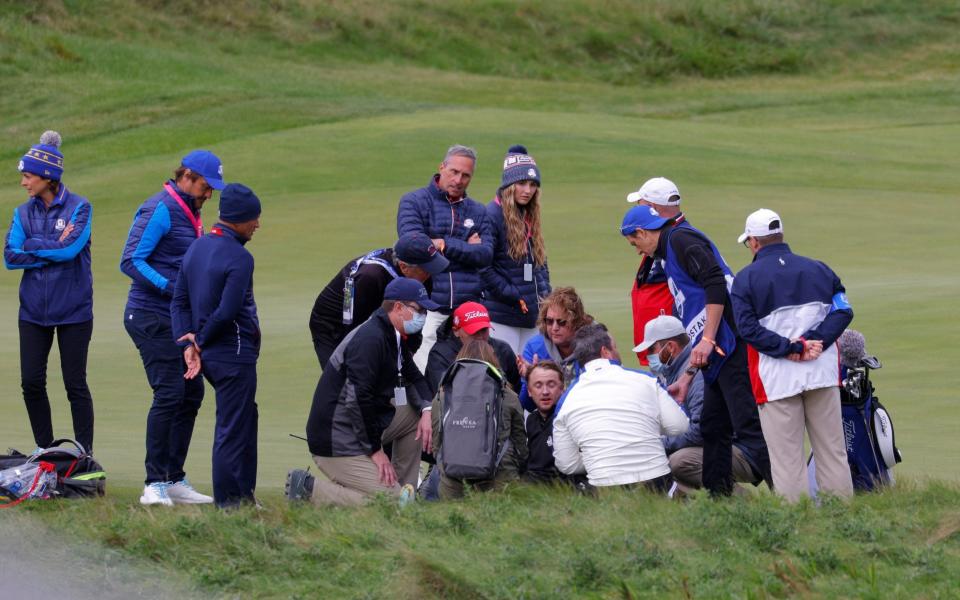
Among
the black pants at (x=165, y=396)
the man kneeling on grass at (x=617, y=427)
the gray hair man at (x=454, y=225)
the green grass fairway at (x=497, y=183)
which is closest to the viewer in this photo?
the green grass fairway at (x=497, y=183)

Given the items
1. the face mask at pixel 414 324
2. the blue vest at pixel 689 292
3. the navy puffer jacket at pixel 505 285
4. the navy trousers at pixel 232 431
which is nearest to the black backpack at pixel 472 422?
the face mask at pixel 414 324

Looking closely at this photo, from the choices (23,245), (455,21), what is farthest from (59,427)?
(455,21)

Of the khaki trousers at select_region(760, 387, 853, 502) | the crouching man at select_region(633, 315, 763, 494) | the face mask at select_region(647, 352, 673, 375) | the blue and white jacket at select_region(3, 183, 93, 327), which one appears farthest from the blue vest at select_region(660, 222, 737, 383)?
the blue and white jacket at select_region(3, 183, 93, 327)

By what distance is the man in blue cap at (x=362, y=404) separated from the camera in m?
7.76

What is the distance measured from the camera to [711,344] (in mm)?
7734

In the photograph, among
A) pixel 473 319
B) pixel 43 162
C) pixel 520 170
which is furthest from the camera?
pixel 520 170

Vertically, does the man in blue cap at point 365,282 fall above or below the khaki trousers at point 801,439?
above

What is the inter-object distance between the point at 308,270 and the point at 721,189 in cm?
868

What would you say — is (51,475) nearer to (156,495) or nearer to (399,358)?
(156,495)

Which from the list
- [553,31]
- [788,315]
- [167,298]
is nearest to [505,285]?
[167,298]

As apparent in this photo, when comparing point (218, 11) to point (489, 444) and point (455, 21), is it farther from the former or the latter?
point (489, 444)

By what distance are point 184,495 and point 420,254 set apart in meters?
1.95

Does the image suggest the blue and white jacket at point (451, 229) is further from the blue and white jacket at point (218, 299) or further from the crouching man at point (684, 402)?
the blue and white jacket at point (218, 299)

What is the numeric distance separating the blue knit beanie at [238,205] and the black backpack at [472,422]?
140 cm
